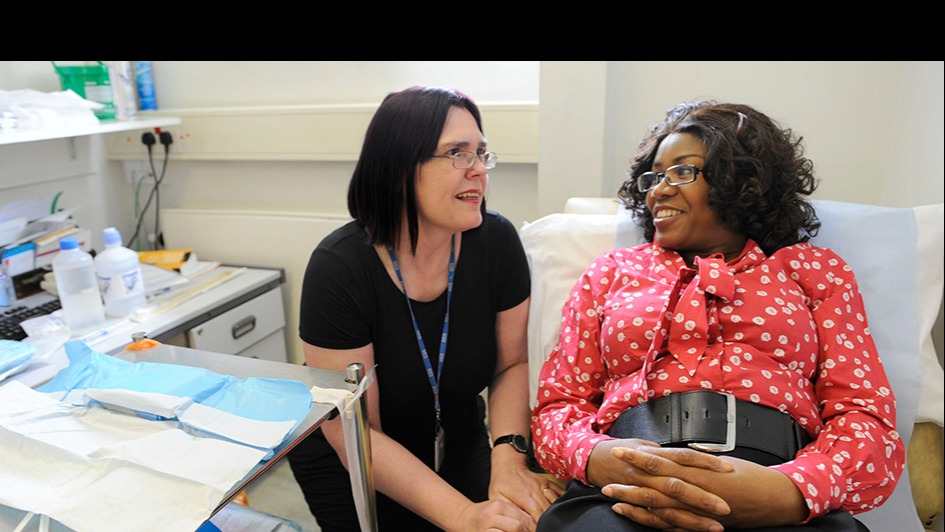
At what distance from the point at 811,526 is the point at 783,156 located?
27.5 inches

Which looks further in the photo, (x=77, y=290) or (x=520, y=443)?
(x=77, y=290)

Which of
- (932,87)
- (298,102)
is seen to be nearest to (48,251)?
(298,102)

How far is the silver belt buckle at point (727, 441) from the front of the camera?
1049 mm

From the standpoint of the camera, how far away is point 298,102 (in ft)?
7.67

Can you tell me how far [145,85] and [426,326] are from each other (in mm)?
1701

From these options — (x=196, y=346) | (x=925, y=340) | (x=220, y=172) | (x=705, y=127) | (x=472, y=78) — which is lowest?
(x=196, y=346)

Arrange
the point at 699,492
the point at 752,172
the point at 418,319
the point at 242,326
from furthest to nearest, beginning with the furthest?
the point at 242,326 → the point at 418,319 → the point at 752,172 → the point at 699,492

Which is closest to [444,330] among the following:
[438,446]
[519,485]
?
[438,446]

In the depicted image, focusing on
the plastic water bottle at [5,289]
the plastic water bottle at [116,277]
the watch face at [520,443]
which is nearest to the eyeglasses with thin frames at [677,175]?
the watch face at [520,443]

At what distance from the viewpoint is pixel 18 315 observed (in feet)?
5.68

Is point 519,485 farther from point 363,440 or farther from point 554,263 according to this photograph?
point 554,263

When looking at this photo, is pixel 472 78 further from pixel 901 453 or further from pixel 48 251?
pixel 901 453

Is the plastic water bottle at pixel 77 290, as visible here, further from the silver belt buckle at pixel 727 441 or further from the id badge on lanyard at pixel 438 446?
the silver belt buckle at pixel 727 441

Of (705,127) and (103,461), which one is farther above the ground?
(705,127)
